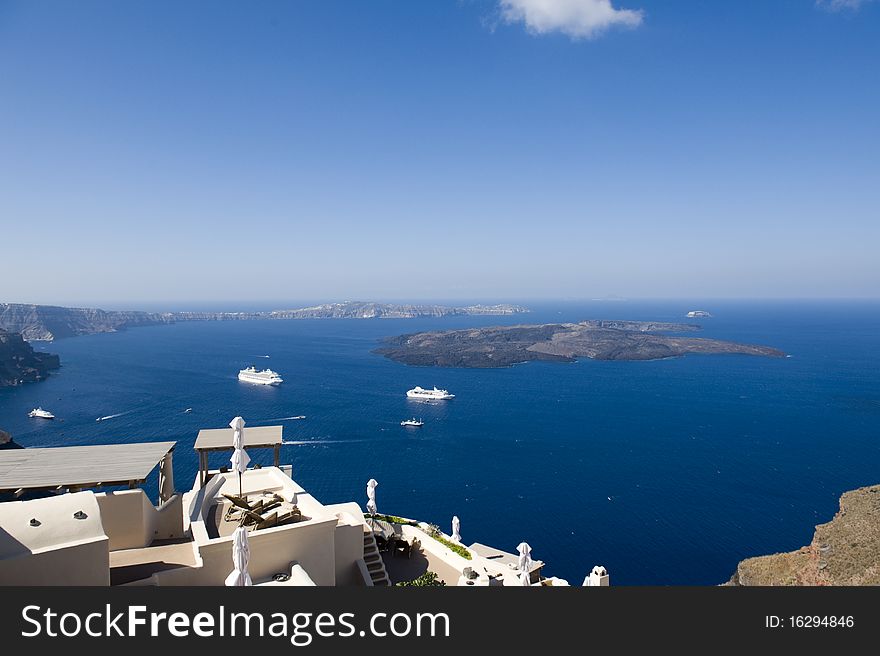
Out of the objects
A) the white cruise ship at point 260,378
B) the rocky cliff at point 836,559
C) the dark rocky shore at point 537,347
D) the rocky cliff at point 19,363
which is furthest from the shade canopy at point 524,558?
the rocky cliff at point 19,363

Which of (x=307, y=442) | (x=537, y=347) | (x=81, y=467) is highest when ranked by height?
(x=81, y=467)

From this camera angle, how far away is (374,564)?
10.7 m

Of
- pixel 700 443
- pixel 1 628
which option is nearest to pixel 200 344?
pixel 700 443

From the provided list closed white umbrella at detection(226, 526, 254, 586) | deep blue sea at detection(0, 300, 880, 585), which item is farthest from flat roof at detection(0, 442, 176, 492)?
deep blue sea at detection(0, 300, 880, 585)

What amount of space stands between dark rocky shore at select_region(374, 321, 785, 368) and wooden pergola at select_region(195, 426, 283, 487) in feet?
276

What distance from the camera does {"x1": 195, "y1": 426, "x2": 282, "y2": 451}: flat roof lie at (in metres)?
12.0

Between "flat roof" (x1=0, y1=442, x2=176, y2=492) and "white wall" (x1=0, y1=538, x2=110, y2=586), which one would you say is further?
"flat roof" (x1=0, y1=442, x2=176, y2=492)

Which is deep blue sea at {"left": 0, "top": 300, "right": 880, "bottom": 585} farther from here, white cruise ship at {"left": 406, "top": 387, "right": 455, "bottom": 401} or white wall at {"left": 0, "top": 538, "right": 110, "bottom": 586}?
white wall at {"left": 0, "top": 538, "right": 110, "bottom": 586}

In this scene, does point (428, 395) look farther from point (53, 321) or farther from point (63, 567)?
point (53, 321)

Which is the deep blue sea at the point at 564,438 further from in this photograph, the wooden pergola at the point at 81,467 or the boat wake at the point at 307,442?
the wooden pergola at the point at 81,467

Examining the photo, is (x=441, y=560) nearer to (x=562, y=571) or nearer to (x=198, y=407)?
(x=562, y=571)

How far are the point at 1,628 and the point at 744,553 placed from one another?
113 feet

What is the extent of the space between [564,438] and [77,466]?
4609cm

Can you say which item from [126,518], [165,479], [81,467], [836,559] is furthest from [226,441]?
[836,559]
